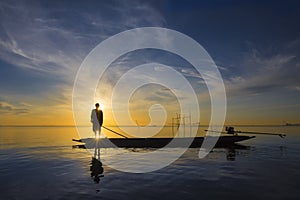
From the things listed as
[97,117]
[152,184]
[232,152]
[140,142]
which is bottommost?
[152,184]

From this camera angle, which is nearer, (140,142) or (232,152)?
(232,152)

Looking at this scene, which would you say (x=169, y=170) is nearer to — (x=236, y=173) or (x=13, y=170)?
(x=236, y=173)

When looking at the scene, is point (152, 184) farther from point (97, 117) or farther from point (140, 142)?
point (140, 142)

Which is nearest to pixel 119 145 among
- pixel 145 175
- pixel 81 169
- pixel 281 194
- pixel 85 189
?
pixel 81 169

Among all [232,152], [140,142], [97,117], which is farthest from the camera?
[140,142]

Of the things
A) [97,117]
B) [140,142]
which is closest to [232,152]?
[140,142]

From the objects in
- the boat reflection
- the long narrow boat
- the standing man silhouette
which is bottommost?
the boat reflection

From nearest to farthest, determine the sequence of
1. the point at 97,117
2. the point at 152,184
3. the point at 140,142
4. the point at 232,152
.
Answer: the point at 152,184
the point at 97,117
the point at 232,152
the point at 140,142

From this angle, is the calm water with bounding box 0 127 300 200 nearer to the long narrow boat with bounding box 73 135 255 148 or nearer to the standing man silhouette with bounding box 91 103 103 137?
the standing man silhouette with bounding box 91 103 103 137

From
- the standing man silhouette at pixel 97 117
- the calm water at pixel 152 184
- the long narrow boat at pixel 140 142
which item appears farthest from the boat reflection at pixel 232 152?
the standing man silhouette at pixel 97 117

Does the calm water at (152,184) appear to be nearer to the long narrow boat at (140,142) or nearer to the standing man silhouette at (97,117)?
the standing man silhouette at (97,117)

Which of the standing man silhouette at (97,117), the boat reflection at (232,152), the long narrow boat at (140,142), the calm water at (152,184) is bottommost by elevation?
the calm water at (152,184)

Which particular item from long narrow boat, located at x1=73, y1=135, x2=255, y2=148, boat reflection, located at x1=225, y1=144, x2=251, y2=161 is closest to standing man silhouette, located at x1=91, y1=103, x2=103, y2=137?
A: long narrow boat, located at x1=73, y1=135, x2=255, y2=148

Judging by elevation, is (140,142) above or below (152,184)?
above
